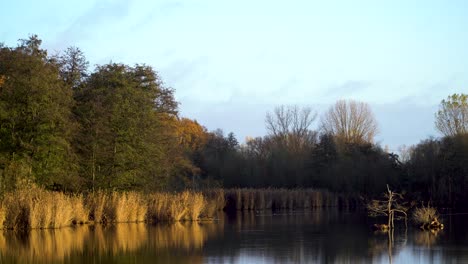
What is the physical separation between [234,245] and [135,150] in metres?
15.1

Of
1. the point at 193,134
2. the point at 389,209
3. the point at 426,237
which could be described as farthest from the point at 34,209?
the point at 193,134

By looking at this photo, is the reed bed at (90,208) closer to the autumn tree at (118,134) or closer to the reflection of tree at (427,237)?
the autumn tree at (118,134)

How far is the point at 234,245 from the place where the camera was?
20.8 meters

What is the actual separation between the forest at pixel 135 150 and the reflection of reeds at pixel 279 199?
2212mm

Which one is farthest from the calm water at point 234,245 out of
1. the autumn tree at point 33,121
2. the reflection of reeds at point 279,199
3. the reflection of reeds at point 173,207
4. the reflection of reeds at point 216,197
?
the reflection of reeds at point 279,199

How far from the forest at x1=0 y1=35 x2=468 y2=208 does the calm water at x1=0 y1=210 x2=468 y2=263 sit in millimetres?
4450

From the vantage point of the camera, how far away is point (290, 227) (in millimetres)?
28750

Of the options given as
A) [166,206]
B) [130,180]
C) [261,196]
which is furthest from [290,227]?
[261,196]

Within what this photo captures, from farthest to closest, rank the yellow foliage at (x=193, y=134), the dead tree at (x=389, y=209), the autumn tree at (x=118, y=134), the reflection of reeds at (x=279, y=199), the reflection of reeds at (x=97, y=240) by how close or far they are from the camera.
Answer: the yellow foliage at (x=193, y=134) → the reflection of reeds at (x=279, y=199) → the autumn tree at (x=118, y=134) → the dead tree at (x=389, y=209) → the reflection of reeds at (x=97, y=240)

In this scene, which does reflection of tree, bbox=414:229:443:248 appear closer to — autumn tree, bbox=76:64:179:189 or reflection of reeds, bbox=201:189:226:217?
autumn tree, bbox=76:64:179:189

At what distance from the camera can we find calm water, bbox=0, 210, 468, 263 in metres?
17.3

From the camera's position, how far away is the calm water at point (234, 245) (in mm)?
17297

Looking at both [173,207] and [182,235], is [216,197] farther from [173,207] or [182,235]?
[182,235]

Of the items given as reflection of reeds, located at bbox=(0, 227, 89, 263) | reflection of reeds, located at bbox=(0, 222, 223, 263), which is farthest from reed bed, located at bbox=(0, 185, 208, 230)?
reflection of reeds, located at bbox=(0, 227, 89, 263)
